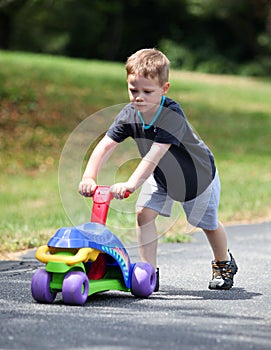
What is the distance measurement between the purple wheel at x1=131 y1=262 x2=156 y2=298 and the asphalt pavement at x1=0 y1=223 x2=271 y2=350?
0.07 metres

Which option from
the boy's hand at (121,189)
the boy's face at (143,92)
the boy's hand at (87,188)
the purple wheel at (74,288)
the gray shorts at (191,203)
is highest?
the boy's face at (143,92)

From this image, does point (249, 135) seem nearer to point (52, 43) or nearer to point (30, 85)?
point (30, 85)

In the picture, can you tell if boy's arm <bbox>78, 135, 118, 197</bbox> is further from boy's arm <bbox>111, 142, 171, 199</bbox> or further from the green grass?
the green grass

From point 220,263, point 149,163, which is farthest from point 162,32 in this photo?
point 149,163

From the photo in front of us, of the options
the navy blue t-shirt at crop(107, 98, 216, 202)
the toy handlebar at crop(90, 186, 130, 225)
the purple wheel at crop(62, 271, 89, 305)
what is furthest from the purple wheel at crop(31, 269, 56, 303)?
the navy blue t-shirt at crop(107, 98, 216, 202)

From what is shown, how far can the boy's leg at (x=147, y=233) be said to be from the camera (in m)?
5.26

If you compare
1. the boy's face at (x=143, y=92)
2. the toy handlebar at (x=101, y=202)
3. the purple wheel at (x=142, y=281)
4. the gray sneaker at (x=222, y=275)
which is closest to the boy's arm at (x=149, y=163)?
the toy handlebar at (x=101, y=202)

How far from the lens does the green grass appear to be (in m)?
9.54

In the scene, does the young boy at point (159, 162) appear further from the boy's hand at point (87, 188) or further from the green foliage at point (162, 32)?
the green foliage at point (162, 32)

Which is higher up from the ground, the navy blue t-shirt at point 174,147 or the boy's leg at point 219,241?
the navy blue t-shirt at point 174,147

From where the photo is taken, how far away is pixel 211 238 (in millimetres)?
5496

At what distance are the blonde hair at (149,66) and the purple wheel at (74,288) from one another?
3.90ft

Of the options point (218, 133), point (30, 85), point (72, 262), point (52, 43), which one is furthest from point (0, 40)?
point (72, 262)

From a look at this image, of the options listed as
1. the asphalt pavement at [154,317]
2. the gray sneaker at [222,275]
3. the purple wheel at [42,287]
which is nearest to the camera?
the asphalt pavement at [154,317]
